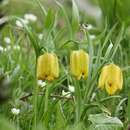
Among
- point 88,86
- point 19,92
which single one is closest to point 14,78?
point 19,92

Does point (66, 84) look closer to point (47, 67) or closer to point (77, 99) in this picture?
point (77, 99)

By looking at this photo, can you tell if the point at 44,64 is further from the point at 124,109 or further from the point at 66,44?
the point at 124,109

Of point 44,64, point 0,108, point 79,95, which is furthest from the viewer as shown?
point 0,108

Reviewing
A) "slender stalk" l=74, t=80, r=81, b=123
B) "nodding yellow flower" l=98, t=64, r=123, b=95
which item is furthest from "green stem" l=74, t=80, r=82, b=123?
"nodding yellow flower" l=98, t=64, r=123, b=95

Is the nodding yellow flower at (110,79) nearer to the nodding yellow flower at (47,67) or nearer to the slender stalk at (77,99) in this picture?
the slender stalk at (77,99)

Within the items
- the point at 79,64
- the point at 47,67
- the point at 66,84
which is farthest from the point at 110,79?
the point at 66,84

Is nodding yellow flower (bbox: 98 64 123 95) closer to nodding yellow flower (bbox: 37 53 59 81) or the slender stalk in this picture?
the slender stalk

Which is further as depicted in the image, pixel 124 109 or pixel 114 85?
pixel 124 109
